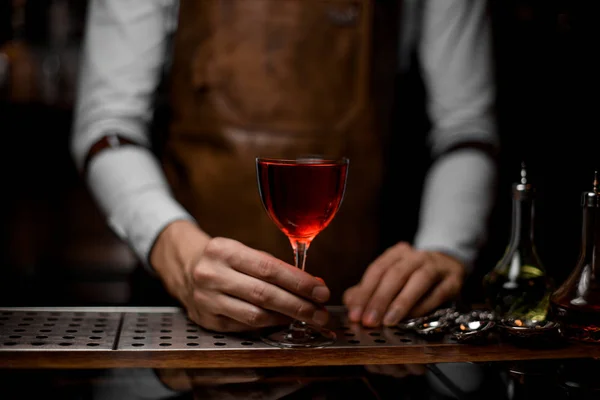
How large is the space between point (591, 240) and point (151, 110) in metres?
0.94

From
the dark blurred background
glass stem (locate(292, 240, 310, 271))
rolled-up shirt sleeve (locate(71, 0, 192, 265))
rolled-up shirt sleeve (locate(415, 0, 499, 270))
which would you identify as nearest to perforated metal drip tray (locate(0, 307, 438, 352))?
glass stem (locate(292, 240, 310, 271))

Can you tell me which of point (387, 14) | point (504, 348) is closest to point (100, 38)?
point (387, 14)

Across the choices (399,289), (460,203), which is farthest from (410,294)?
(460,203)

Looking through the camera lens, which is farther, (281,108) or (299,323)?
(281,108)

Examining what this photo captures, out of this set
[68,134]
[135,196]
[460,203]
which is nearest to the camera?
[135,196]

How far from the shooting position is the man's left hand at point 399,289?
1028mm

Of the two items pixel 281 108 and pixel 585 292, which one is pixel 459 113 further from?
pixel 585 292

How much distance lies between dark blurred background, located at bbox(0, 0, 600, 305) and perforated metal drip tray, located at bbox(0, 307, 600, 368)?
1.00m

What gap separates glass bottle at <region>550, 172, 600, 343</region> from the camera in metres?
0.91

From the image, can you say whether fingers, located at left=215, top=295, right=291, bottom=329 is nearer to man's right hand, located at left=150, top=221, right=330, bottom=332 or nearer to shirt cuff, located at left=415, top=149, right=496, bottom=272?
man's right hand, located at left=150, top=221, right=330, bottom=332

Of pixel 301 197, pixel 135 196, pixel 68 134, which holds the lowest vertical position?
pixel 68 134

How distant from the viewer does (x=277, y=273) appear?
0.91 m

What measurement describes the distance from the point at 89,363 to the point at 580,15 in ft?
5.14

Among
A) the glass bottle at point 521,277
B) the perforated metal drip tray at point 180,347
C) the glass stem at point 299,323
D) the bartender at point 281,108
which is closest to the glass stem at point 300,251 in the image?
the glass stem at point 299,323
